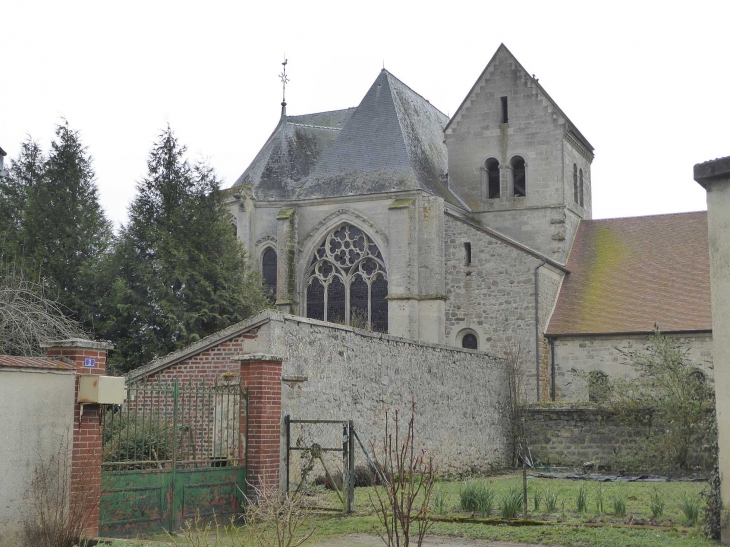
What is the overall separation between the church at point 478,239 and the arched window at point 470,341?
0.21 ft

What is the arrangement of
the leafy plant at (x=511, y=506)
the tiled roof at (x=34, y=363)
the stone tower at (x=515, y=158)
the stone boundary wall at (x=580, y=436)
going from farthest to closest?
the stone tower at (x=515, y=158) < the stone boundary wall at (x=580, y=436) < the leafy plant at (x=511, y=506) < the tiled roof at (x=34, y=363)

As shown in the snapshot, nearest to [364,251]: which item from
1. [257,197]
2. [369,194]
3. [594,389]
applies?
[369,194]

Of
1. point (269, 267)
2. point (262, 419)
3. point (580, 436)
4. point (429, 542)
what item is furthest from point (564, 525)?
point (269, 267)

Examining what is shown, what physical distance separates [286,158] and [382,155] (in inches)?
170

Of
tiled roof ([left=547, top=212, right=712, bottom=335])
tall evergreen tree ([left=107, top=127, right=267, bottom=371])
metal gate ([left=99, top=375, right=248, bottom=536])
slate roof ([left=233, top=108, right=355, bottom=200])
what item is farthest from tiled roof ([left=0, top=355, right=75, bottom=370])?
slate roof ([left=233, top=108, right=355, bottom=200])

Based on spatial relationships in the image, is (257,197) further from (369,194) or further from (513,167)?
(513,167)

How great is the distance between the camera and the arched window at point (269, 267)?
33.3 m

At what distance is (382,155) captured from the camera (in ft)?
106

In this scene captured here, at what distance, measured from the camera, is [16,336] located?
18375 millimetres

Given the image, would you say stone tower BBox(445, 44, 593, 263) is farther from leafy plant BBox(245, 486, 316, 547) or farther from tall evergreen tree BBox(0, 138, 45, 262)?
leafy plant BBox(245, 486, 316, 547)

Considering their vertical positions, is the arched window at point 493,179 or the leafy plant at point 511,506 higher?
the arched window at point 493,179

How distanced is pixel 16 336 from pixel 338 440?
670 centimetres

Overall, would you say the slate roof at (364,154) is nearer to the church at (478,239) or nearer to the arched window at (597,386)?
the church at (478,239)

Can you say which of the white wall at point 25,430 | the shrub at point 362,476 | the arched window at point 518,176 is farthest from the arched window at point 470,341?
the white wall at point 25,430
